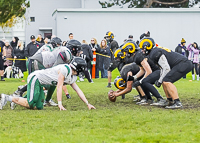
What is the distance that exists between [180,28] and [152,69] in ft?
65.9

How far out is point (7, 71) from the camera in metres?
22.9

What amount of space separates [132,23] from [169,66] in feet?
68.1

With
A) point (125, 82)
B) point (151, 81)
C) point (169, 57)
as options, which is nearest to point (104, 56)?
point (125, 82)

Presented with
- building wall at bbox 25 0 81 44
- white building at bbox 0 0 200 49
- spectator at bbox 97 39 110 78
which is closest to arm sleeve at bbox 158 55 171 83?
spectator at bbox 97 39 110 78

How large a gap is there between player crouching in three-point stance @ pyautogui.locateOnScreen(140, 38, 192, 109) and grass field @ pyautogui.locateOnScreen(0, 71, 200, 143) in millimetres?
458

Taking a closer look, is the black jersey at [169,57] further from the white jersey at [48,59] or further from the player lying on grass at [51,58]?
the white jersey at [48,59]

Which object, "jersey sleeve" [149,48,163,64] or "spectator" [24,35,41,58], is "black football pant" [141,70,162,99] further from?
"spectator" [24,35,41,58]

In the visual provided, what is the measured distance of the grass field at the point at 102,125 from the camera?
628 centimetres

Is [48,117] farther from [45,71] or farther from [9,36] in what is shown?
[9,36]

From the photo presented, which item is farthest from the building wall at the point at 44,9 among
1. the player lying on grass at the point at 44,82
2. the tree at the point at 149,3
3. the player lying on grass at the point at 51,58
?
the player lying on grass at the point at 44,82

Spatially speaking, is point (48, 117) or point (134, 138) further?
point (48, 117)

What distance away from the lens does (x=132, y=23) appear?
30.3 metres

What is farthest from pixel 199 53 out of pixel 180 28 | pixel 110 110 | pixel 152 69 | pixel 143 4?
pixel 143 4

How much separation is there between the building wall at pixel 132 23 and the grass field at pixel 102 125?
20.2 meters
